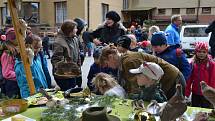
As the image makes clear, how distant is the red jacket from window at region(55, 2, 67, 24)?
22.7 m

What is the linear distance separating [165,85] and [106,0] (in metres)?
25.3

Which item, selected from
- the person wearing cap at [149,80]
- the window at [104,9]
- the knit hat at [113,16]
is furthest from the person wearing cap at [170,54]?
the window at [104,9]

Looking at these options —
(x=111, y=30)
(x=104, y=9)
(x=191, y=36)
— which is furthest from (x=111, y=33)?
(x=104, y=9)

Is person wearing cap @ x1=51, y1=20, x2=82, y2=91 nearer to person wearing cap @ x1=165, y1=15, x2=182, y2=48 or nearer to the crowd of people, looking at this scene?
the crowd of people

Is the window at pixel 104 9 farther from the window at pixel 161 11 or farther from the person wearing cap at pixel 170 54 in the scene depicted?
the person wearing cap at pixel 170 54

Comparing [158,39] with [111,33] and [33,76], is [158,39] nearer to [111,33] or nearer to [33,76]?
[111,33]

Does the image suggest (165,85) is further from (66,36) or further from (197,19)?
(197,19)

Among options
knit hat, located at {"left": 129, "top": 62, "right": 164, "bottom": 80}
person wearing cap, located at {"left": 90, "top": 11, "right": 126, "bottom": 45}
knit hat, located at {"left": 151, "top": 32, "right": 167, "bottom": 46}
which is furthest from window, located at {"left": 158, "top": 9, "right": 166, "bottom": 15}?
knit hat, located at {"left": 129, "top": 62, "right": 164, "bottom": 80}

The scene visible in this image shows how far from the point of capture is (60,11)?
27.1m

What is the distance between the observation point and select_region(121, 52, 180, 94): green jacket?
3.66 m

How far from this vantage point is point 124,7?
32.8 m

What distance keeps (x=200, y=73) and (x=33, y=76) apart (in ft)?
7.74

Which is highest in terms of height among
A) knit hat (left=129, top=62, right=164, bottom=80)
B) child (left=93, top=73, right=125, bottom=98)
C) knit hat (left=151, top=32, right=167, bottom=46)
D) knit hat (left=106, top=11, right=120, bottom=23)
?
knit hat (left=106, top=11, right=120, bottom=23)

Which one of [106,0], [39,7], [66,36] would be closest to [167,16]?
[106,0]
